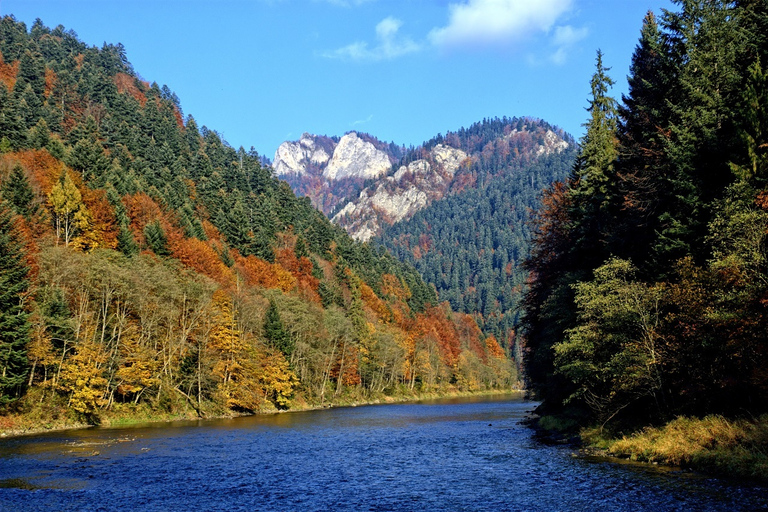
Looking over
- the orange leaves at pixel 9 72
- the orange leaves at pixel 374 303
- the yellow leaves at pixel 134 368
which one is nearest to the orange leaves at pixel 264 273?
the orange leaves at pixel 374 303

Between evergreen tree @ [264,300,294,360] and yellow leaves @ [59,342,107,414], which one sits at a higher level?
evergreen tree @ [264,300,294,360]

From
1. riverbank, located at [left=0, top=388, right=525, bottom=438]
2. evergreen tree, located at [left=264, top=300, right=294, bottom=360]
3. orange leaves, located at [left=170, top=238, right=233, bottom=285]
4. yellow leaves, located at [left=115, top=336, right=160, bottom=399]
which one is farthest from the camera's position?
evergreen tree, located at [left=264, top=300, right=294, bottom=360]

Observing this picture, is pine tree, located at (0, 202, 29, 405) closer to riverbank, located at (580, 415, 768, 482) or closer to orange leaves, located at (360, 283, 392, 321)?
riverbank, located at (580, 415, 768, 482)

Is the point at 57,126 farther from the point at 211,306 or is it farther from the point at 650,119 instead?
the point at 650,119

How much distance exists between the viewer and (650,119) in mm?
47750

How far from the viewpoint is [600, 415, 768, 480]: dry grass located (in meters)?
26.7

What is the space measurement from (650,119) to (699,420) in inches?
1032

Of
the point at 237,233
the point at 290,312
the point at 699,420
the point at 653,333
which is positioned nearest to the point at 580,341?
the point at 653,333

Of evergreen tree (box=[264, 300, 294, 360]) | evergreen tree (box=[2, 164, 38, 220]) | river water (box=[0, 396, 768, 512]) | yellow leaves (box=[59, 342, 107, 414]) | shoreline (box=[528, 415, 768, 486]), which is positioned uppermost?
evergreen tree (box=[2, 164, 38, 220])

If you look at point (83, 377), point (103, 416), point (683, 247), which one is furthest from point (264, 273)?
point (683, 247)

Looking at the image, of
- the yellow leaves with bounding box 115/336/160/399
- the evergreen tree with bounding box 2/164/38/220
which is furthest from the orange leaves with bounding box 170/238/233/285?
the yellow leaves with bounding box 115/336/160/399

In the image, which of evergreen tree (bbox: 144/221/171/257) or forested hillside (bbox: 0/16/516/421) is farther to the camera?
evergreen tree (bbox: 144/221/171/257)


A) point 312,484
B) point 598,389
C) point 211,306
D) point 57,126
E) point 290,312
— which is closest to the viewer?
point 312,484

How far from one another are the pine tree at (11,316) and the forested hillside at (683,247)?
145ft
